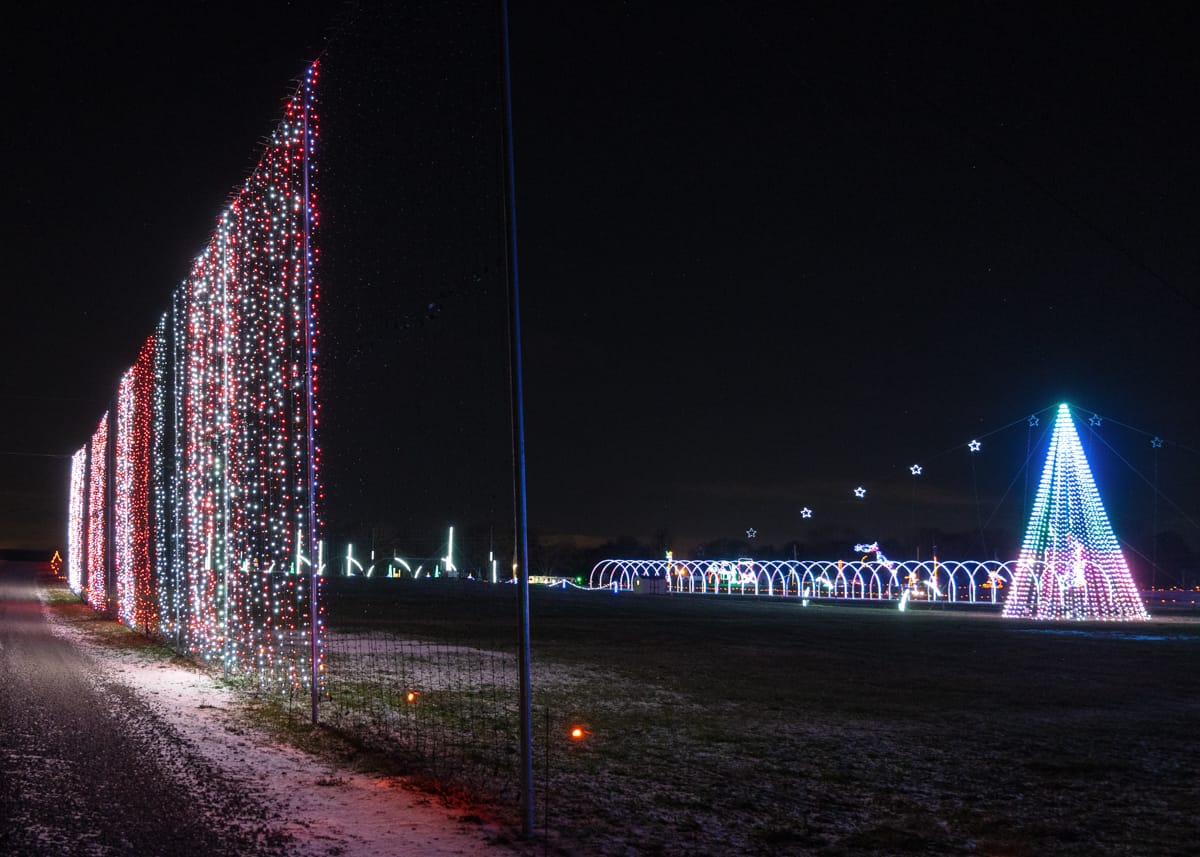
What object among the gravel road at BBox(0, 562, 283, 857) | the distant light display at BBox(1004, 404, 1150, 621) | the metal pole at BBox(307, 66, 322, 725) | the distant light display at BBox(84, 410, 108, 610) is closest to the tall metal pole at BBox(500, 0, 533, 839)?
the gravel road at BBox(0, 562, 283, 857)

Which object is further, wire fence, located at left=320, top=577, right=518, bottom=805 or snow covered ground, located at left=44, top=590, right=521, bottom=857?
wire fence, located at left=320, top=577, right=518, bottom=805

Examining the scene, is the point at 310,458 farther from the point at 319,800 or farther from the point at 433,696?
the point at 319,800

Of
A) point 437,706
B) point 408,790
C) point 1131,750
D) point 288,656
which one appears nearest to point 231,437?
point 288,656

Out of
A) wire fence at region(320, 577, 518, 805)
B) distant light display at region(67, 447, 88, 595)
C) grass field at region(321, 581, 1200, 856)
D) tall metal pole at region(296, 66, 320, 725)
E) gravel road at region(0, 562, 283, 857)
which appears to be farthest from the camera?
distant light display at region(67, 447, 88, 595)

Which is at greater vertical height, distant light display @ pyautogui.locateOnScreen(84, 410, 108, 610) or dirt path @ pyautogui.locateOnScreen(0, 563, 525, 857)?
distant light display @ pyautogui.locateOnScreen(84, 410, 108, 610)

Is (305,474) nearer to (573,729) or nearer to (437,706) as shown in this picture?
(437,706)

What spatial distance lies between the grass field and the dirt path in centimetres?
96

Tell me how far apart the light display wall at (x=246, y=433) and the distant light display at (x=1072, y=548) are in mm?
21579

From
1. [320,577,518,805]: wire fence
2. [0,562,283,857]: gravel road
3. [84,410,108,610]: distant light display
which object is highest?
[84,410,108,610]: distant light display

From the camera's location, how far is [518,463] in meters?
6.07

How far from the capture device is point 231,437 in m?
13.1

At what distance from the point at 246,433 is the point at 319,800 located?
678 cm

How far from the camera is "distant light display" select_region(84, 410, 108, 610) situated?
27.3 meters

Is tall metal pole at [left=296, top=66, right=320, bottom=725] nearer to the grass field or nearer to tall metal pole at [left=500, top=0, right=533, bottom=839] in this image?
the grass field
